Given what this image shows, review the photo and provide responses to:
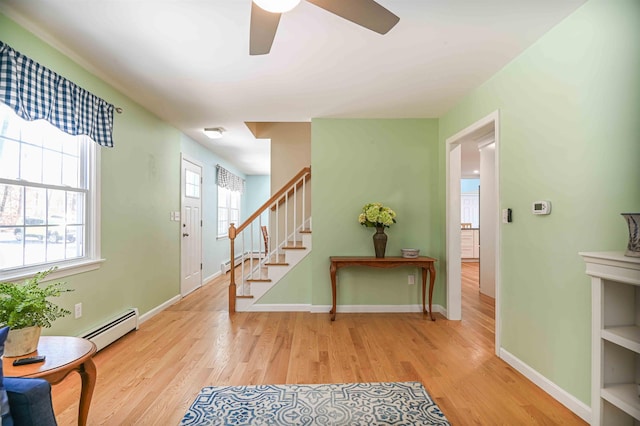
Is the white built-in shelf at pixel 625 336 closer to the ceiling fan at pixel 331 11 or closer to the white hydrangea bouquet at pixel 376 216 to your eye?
the ceiling fan at pixel 331 11

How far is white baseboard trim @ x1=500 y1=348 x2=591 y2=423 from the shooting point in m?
1.91

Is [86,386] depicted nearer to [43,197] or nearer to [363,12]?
[43,197]

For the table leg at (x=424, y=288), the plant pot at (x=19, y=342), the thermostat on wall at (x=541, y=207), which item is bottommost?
the table leg at (x=424, y=288)

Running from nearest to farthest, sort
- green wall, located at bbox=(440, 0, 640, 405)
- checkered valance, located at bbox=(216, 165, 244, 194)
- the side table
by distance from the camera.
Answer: the side table
green wall, located at bbox=(440, 0, 640, 405)
checkered valance, located at bbox=(216, 165, 244, 194)

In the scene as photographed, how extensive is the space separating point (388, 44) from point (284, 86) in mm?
1099

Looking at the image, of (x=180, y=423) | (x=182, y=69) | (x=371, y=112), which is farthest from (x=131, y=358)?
(x=371, y=112)

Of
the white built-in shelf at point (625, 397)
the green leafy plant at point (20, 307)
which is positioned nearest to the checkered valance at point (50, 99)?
the green leafy plant at point (20, 307)

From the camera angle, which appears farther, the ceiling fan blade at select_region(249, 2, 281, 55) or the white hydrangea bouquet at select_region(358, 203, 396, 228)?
the white hydrangea bouquet at select_region(358, 203, 396, 228)

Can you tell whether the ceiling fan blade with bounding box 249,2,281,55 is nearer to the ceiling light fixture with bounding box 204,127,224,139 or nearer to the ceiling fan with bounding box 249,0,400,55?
the ceiling fan with bounding box 249,0,400,55

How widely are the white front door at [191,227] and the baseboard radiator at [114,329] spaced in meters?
1.38

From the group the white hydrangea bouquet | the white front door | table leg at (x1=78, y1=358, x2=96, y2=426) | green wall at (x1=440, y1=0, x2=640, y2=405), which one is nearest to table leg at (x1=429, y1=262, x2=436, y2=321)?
the white hydrangea bouquet

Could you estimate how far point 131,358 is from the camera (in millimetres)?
2729

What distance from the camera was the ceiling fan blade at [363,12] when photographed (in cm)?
148

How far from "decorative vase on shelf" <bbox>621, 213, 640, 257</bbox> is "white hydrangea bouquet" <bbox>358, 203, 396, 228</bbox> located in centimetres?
232
